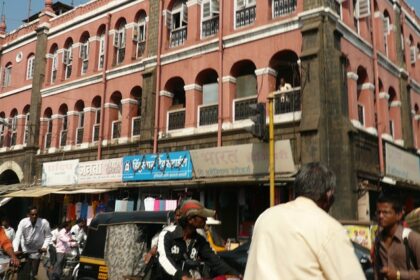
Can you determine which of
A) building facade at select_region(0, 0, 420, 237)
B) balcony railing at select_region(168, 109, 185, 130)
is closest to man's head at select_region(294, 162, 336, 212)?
building facade at select_region(0, 0, 420, 237)

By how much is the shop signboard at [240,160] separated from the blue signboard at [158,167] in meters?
0.43

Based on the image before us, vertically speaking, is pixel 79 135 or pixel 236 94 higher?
pixel 236 94

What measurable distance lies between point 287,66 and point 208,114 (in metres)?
3.23

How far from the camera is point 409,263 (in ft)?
11.5

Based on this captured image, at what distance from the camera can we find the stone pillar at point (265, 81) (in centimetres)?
1423

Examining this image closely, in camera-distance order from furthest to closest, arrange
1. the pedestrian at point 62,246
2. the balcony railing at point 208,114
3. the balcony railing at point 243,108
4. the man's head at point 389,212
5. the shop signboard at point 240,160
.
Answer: the balcony railing at point 208,114 → the balcony railing at point 243,108 → the shop signboard at point 240,160 → the pedestrian at point 62,246 → the man's head at point 389,212

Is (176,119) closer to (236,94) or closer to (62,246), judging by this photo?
(236,94)

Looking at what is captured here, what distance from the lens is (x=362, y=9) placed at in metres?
16.0

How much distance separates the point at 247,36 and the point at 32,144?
44.6 ft

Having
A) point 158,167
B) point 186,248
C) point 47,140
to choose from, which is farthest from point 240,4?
point 186,248

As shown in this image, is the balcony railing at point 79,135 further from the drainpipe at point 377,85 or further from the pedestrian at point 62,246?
the drainpipe at point 377,85

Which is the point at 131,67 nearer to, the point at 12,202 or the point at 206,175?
the point at 206,175

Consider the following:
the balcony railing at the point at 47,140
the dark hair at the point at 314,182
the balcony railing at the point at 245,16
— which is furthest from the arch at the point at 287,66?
the balcony railing at the point at 47,140

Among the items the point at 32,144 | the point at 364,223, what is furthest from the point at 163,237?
the point at 32,144
